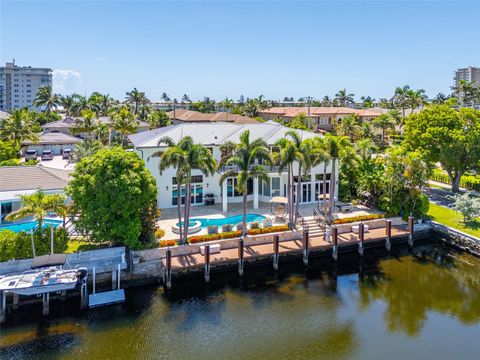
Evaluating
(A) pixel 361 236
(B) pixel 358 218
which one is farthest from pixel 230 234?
(B) pixel 358 218

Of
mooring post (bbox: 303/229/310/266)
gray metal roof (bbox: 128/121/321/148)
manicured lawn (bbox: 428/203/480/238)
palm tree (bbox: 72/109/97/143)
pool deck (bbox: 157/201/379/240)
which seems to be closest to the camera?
mooring post (bbox: 303/229/310/266)

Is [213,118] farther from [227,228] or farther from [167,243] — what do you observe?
[167,243]

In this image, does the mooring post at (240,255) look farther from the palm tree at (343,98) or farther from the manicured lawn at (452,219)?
the palm tree at (343,98)

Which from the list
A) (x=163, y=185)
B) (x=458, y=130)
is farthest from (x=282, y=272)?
(x=458, y=130)

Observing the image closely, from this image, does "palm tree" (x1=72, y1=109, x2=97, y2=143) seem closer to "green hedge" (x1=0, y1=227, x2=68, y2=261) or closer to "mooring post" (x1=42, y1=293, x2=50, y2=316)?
"green hedge" (x1=0, y1=227, x2=68, y2=261)

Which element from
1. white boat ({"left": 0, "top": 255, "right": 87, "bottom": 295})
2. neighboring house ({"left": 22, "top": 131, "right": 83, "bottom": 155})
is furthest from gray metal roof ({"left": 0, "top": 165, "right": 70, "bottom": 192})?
neighboring house ({"left": 22, "top": 131, "right": 83, "bottom": 155})

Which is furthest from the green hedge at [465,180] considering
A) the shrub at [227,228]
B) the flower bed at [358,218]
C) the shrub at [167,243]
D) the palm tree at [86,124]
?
the palm tree at [86,124]

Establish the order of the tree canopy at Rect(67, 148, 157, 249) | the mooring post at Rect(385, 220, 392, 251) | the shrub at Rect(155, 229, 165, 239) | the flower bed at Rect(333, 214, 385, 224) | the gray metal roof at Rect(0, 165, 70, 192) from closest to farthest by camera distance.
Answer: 1. the tree canopy at Rect(67, 148, 157, 249)
2. the shrub at Rect(155, 229, 165, 239)
3. the mooring post at Rect(385, 220, 392, 251)
4. the flower bed at Rect(333, 214, 385, 224)
5. the gray metal roof at Rect(0, 165, 70, 192)
